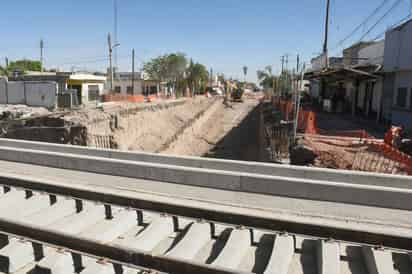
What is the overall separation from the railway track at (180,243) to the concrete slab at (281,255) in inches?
0.5

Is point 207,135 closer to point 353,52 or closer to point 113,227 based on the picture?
point 353,52

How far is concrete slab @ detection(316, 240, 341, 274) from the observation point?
374 cm

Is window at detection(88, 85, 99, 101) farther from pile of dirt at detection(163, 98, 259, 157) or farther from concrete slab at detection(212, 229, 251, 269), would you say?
concrete slab at detection(212, 229, 251, 269)

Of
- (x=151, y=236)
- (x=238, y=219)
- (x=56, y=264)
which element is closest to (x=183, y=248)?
(x=151, y=236)

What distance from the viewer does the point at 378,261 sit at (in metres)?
3.86

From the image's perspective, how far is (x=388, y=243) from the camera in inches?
154

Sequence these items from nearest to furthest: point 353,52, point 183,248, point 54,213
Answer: point 183,248, point 54,213, point 353,52

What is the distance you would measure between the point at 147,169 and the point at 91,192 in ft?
5.11

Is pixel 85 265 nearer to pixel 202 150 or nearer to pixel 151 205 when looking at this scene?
pixel 151 205

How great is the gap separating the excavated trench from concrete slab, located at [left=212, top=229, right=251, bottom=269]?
16.6m

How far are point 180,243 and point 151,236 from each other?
1.52 feet

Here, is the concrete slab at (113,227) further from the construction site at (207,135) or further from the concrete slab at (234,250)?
the construction site at (207,135)

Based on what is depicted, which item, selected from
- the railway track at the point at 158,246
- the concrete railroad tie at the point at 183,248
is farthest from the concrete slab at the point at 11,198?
the concrete railroad tie at the point at 183,248

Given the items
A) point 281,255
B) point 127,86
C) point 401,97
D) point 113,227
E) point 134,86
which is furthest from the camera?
point 127,86
